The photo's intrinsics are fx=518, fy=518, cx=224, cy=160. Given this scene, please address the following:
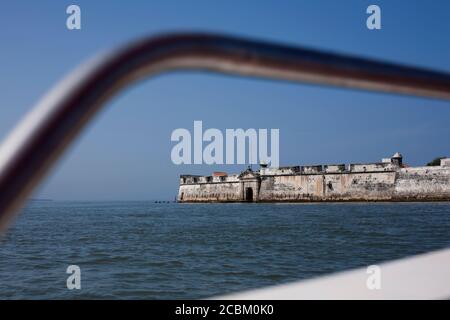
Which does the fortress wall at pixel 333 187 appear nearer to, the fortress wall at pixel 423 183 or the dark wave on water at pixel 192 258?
the fortress wall at pixel 423 183

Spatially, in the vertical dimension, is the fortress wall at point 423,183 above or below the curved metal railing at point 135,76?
below

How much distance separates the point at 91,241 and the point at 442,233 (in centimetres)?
1042

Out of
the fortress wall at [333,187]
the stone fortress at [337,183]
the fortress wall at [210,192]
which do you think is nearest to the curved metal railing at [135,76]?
the stone fortress at [337,183]

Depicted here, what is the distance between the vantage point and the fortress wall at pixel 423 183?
32219 mm

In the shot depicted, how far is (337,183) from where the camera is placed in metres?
37.3

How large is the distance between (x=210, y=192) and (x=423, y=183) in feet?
65.1

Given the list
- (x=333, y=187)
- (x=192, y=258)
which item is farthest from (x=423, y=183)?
(x=192, y=258)

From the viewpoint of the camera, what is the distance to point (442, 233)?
50.8ft

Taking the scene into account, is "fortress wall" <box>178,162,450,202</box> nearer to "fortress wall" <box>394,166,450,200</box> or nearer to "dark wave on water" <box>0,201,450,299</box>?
"fortress wall" <box>394,166,450,200</box>

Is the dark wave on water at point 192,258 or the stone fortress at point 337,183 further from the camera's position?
the stone fortress at point 337,183

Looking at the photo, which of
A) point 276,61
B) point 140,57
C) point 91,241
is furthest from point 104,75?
point 91,241

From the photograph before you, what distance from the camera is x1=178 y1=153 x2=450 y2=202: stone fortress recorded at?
109 feet
